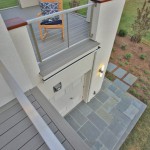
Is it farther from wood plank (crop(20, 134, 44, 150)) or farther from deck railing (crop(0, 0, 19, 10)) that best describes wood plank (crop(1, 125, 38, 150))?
deck railing (crop(0, 0, 19, 10))

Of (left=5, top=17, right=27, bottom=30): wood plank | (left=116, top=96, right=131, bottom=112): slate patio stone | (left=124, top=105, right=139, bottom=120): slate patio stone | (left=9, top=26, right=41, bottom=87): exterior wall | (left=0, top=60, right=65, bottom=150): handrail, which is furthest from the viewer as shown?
(left=116, top=96, right=131, bottom=112): slate patio stone

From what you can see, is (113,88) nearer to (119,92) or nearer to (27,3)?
(119,92)

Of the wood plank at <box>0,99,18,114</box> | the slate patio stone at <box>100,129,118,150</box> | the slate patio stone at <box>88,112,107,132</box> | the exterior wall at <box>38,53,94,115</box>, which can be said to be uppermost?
the wood plank at <box>0,99,18,114</box>

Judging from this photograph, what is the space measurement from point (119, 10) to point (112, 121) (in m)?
4.21

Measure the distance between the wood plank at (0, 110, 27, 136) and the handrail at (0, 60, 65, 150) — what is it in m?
0.39

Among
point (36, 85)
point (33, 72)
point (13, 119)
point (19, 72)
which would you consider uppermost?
point (19, 72)

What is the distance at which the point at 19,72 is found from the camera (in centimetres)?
217

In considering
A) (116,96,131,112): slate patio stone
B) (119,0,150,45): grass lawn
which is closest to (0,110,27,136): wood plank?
(116,96,131,112): slate patio stone

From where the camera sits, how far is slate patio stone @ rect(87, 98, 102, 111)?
18.8ft

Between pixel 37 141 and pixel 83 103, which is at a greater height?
pixel 37 141

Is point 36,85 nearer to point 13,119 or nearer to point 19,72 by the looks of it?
point 19,72

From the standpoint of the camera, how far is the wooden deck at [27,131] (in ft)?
5.32

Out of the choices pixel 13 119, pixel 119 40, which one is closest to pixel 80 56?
pixel 13 119

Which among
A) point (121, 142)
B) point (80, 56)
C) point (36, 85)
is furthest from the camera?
point (121, 142)
